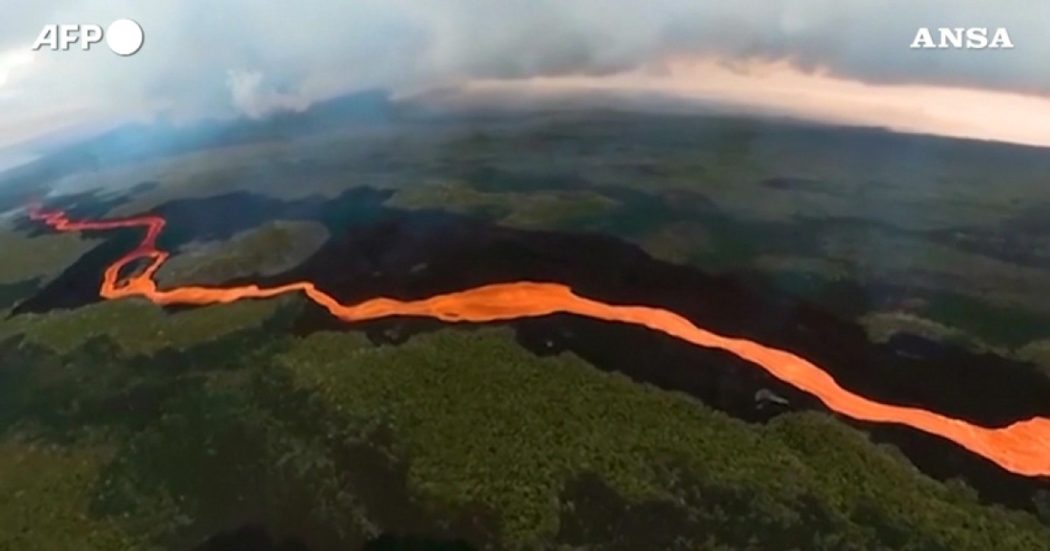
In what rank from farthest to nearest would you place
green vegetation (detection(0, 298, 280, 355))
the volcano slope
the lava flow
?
1. green vegetation (detection(0, 298, 280, 355))
2. the volcano slope
3. the lava flow

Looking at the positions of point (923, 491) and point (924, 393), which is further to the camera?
point (924, 393)

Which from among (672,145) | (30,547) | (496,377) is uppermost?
(672,145)

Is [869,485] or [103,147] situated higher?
[103,147]

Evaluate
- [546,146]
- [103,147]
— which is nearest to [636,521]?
[546,146]

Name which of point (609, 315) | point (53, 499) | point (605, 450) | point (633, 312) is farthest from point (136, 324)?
point (605, 450)

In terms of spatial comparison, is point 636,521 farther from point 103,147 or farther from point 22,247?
point 103,147

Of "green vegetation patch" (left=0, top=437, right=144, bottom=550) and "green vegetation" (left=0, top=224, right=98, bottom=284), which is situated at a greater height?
"green vegetation" (left=0, top=224, right=98, bottom=284)

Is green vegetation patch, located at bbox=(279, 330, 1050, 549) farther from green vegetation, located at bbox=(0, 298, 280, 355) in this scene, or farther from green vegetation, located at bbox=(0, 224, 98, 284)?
green vegetation, located at bbox=(0, 224, 98, 284)

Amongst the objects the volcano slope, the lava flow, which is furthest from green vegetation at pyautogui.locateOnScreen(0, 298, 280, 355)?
the volcano slope

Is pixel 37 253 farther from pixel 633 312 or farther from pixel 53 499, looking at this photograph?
pixel 633 312
